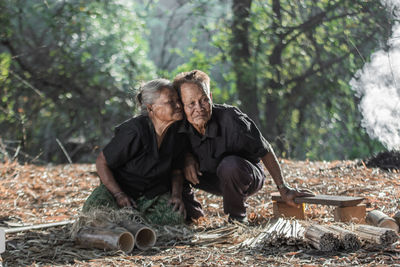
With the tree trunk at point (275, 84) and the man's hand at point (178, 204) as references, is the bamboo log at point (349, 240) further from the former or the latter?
the tree trunk at point (275, 84)

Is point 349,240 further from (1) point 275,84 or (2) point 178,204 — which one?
(1) point 275,84

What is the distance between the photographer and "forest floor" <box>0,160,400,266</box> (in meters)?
2.85

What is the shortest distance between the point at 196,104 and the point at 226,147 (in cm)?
44

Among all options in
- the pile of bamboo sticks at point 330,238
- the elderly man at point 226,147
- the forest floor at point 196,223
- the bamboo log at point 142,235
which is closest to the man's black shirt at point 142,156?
the elderly man at point 226,147

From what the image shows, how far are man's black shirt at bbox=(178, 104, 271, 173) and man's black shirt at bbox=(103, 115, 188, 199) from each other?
154 mm

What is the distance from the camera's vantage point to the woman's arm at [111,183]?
149 inches

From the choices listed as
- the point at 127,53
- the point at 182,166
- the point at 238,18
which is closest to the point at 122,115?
the point at 127,53

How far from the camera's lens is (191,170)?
3.93 meters

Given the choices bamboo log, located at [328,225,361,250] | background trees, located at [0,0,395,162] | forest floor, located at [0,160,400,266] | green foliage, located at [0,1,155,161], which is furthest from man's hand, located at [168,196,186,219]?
green foliage, located at [0,1,155,161]

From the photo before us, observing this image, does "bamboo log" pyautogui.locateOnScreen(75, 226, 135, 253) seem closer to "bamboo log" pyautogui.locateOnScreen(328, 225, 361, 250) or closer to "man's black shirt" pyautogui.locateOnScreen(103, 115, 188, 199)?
"man's black shirt" pyautogui.locateOnScreen(103, 115, 188, 199)

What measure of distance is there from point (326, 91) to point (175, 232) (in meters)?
6.54

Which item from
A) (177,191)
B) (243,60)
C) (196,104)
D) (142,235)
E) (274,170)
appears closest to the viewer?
(142,235)

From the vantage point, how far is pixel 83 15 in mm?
9742

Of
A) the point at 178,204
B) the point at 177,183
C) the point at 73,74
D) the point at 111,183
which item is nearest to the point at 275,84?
the point at 73,74
